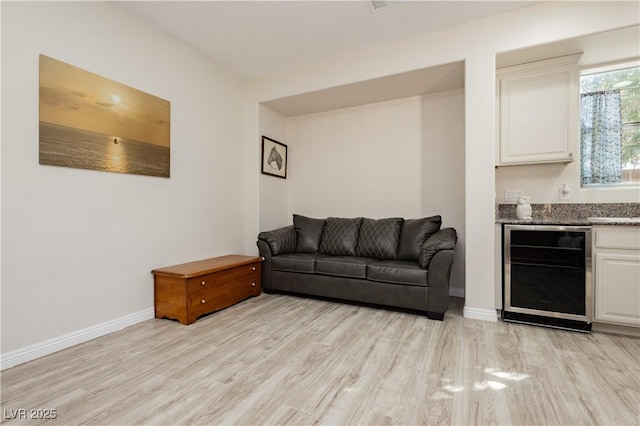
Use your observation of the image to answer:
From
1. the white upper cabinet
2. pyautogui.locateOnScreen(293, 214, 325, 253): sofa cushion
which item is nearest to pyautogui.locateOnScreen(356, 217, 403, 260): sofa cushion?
pyautogui.locateOnScreen(293, 214, 325, 253): sofa cushion

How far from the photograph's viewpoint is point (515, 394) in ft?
5.32

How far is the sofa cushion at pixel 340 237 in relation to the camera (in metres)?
3.64

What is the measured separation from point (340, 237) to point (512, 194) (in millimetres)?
1909

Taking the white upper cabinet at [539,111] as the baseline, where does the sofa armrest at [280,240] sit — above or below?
below

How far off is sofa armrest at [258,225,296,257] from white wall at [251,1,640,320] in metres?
1.98

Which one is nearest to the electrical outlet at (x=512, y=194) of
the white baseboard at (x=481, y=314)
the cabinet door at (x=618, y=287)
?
the cabinet door at (x=618, y=287)

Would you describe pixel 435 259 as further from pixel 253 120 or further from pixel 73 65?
pixel 73 65

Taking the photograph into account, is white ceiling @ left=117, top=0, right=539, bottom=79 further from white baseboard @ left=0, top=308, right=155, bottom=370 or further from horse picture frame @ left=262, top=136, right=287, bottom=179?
white baseboard @ left=0, top=308, right=155, bottom=370

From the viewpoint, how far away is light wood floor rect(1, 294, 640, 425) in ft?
4.83

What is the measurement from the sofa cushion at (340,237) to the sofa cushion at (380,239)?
8cm

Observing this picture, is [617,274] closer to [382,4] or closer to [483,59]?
[483,59]

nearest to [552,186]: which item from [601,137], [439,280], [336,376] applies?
[601,137]

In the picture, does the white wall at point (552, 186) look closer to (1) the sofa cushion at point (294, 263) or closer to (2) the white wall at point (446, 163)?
(2) the white wall at point (446, 163)

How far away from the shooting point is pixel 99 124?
2381 mm
